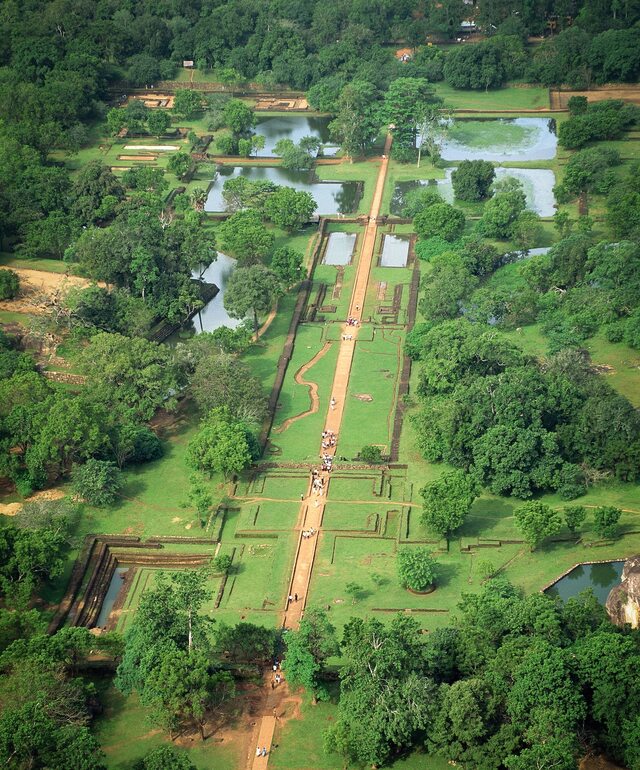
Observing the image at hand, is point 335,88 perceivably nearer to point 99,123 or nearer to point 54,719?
point 99,123

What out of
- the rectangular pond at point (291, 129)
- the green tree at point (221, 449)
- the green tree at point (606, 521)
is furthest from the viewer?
the rectangular pond at point (291, 129)

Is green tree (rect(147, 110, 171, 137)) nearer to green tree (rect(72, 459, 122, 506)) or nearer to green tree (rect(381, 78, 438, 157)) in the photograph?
green tree (rect(381, 78, 438, 157))

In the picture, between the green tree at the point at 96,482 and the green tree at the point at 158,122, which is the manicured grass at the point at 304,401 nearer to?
the green tree at the point at 96,482

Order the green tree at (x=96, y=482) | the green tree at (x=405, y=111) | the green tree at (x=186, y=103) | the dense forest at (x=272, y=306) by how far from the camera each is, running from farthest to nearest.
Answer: the green tree at (x=186, y=103) → the green tree at (x=405, y=111) → the green tree at (x=96, y=482) → the dense forest at (x=272, y=306)

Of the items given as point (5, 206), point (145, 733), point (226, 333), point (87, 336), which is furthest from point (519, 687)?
point (5, 206)

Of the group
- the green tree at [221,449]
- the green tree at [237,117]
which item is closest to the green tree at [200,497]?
the green tree at [221,449]

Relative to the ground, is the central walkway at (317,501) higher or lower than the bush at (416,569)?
lower

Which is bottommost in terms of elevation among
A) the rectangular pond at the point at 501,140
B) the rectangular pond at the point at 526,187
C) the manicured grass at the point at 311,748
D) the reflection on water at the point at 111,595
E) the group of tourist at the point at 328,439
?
the rectangular pond at the point at 501,140
